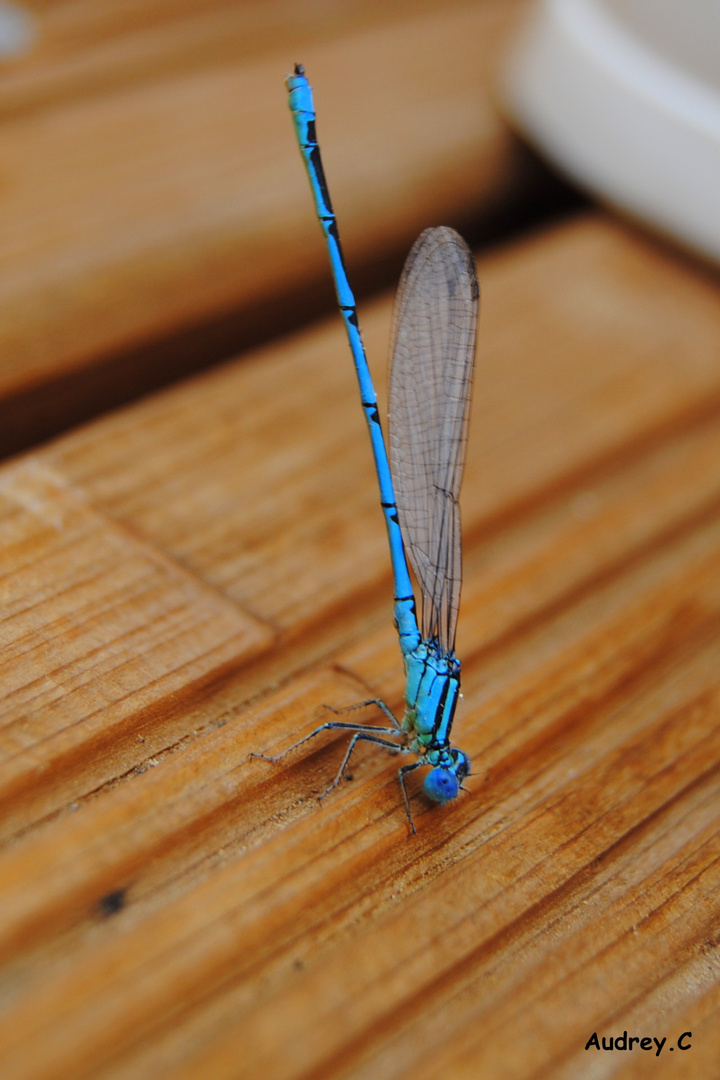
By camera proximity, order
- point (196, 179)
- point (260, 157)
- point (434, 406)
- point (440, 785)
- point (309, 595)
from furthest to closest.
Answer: point (260, 157), point (196, 179), point (434, 406), point (309, 595), point (440, 785)

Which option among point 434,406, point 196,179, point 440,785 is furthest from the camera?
point 196,179

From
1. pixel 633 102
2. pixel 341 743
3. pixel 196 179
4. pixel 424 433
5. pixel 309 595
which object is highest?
pixel 196 179

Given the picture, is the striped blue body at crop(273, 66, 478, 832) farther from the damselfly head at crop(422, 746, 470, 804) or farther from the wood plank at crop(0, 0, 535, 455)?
the wood plank at crop(0, 0, 535, 455)

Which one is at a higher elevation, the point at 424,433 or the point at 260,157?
the point at 260,157

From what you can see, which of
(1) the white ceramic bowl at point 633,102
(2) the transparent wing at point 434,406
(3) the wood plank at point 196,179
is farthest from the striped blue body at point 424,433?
(1) the white ceramic bowl at point 633,102

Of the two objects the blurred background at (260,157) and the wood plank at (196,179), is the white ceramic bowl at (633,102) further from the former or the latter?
the wood plank at (196,179)

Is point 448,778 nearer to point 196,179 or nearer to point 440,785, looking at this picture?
point 440,785

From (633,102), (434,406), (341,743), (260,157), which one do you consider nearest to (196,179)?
(260,157)
